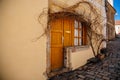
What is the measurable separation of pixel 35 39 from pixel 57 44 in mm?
1385

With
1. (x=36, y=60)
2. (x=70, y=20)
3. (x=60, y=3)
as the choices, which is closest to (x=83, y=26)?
(x=70, y=20)

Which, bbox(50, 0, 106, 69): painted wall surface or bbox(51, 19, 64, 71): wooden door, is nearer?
bbox(50, 0, 106, 69): painted wall surface

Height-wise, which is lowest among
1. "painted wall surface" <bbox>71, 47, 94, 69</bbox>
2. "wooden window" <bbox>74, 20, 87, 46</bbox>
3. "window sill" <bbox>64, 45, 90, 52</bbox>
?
"painted wall surface" <bbox>71, 47, 94, 69</bbox>

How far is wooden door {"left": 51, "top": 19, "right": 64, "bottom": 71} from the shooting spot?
499 cm

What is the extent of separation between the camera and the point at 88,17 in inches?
262

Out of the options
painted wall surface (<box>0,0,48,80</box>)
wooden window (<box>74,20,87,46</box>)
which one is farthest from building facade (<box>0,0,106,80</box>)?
wooden window (<box>74,20,87,46</box>)

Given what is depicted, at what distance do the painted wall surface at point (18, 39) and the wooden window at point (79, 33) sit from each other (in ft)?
9.14

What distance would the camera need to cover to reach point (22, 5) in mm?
3738

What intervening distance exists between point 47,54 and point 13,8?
188 centimetres

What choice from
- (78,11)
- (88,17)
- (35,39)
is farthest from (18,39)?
(88,17)

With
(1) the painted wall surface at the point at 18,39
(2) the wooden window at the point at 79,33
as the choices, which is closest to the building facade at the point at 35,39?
(1) the painted wall surface at the point at 18,39

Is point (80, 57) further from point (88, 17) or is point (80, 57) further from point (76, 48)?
point (88, 17)

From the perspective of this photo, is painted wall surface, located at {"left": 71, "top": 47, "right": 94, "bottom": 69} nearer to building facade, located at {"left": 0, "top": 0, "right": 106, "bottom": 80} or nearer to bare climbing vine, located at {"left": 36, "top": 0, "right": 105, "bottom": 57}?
building facade, located at {"left": 0, "top": 0, "right": 106, "bottom": 80}

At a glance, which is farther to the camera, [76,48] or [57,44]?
[76,48]
